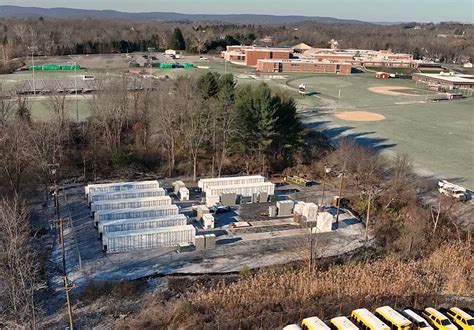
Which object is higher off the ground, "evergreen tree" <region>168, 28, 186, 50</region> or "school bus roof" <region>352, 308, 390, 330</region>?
"evergreen tree" <region>168, 28, 186, 50</region>

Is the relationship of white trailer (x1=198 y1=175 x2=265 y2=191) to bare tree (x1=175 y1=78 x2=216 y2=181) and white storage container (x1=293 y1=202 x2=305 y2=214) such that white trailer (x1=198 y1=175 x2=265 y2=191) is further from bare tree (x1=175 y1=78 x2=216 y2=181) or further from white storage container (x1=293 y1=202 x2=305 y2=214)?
white storage container (x1=293 y1=202 x2=305 y2=214)

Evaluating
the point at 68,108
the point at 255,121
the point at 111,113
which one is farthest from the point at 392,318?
the point at 68,108

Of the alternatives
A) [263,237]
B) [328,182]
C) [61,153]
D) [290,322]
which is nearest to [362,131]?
[328,182]

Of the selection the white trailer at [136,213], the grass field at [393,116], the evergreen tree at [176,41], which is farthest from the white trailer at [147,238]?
the evergreen tree at [176,41]

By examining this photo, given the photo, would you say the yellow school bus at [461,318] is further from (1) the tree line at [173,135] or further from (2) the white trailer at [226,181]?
(1) the tree line at [173,135]

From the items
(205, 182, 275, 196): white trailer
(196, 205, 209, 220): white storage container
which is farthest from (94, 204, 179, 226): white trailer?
(205, 182, 275, 196): white trailer

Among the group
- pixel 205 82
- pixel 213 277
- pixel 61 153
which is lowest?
pixel 213 277

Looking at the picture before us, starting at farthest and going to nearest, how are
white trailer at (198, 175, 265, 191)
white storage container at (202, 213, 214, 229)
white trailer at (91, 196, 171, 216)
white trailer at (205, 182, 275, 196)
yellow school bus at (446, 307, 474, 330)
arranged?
white trailer at (198, 175, 265, 191)
white trailer at (205, 182, 275, 196)
white trailer at (91, 196, 171, 216)
white storage container at (202, 213, 214, 229)
yellow school bus at (446, 307, 474, 330)

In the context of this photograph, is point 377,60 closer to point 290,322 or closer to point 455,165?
point 455,165
